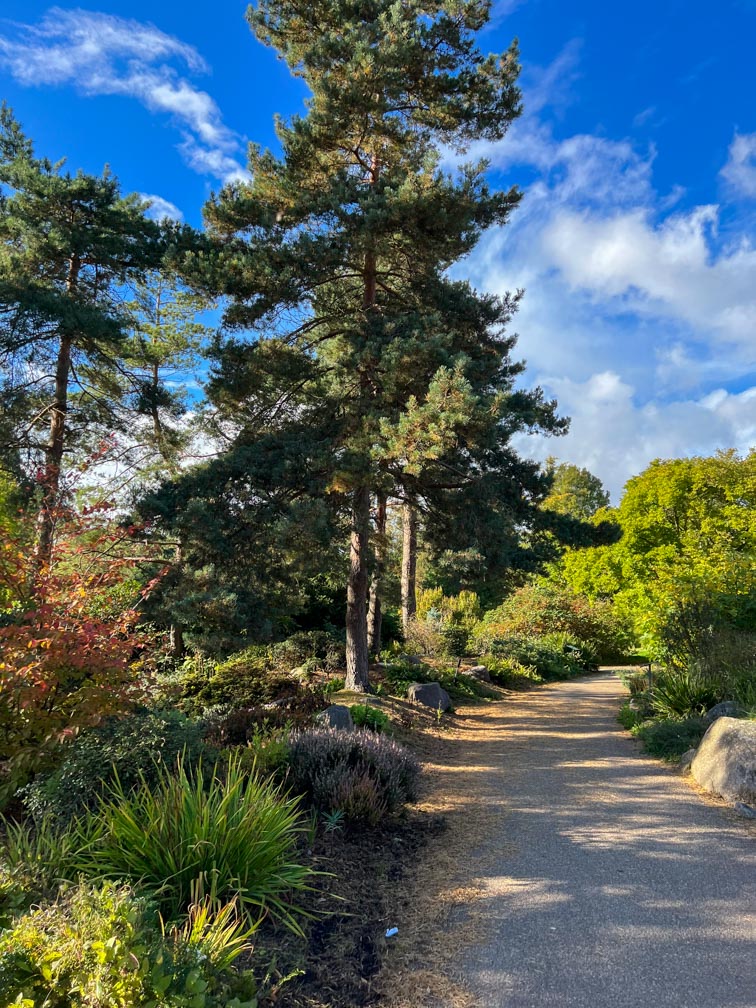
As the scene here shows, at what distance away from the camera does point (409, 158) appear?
11.2 meters

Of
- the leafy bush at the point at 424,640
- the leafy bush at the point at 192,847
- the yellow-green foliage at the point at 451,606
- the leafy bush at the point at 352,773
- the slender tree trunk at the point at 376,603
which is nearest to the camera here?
the leafy bush at the point at 192,847

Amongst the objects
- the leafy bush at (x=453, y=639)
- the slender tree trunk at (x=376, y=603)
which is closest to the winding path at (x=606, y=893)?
the slender tree trunk at (x=376, y=603)

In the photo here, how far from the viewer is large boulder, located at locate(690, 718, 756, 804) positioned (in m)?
5.51

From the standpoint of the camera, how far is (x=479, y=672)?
14555 millimetres

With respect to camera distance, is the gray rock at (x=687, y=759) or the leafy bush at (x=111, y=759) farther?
the gray rock at (x=687, y=759)

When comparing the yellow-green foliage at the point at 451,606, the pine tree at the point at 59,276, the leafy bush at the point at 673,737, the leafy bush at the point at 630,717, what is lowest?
the leafy bush at the point at 630,717

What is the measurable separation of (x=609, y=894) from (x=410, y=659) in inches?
394

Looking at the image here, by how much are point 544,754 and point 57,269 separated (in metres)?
13.4

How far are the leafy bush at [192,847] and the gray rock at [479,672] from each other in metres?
10.9

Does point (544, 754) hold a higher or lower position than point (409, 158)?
lower

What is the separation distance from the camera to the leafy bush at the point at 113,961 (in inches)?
87.3

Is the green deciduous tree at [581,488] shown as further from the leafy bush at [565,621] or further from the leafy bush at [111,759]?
the leafy bush at [111,759]

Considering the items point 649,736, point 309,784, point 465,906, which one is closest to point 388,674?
Result: point 649,736

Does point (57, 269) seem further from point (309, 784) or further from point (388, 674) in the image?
point (309, 784)
